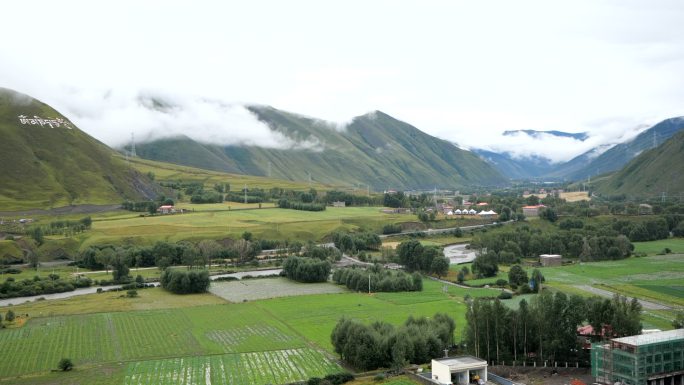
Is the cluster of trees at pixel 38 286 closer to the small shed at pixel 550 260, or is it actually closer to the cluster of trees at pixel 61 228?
the cluster of trees at pixel 61 228

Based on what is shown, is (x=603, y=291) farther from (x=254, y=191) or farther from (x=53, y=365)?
(x=254, y=191)

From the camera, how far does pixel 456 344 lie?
51688 millimetres

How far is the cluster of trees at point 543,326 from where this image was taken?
47.6 meters

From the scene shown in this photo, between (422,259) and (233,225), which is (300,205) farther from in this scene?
(422,259)

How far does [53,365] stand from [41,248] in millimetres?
61352

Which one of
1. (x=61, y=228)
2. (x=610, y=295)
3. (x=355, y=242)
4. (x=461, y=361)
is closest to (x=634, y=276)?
(x=610, y=295)

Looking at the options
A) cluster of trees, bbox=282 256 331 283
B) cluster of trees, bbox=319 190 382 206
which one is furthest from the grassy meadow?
cluster of trees, bbox=319 190 382 206

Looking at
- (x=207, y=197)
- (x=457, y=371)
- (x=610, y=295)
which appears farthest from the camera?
(x=207, y=197)

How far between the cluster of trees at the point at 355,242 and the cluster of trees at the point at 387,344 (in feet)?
208

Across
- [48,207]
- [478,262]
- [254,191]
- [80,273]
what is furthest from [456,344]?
[254,191]

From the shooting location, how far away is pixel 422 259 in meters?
95.2

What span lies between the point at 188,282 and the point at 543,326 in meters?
47.1

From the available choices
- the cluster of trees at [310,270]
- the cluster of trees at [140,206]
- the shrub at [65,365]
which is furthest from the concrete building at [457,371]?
the cluster of trees at [140,206]

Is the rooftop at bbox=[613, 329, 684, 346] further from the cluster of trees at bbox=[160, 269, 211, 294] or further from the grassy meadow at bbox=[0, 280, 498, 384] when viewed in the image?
the cluster of trees at bbox=[160, 269, 211, 294]
